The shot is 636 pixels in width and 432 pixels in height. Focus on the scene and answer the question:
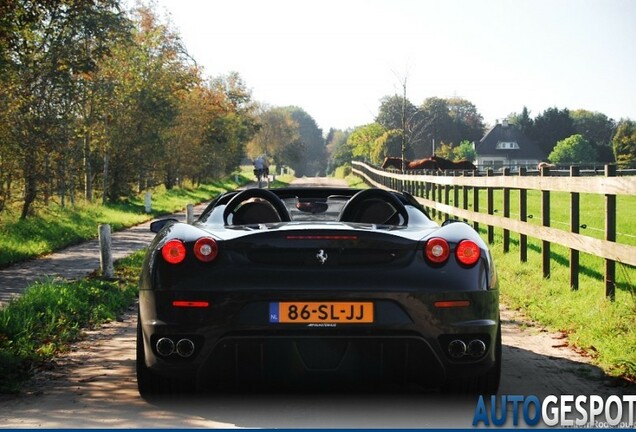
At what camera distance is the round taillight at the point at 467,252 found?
5250 mm

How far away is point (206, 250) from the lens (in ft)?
17.0

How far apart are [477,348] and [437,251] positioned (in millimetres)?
576

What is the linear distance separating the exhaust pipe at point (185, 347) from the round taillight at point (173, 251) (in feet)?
1.46

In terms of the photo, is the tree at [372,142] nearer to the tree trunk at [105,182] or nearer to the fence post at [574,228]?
the tree trunk at [105,182]

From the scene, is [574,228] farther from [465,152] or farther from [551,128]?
[551,128]

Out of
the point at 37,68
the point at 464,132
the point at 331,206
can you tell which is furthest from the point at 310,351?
the point at 464,132

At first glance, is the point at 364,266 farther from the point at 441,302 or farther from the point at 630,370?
the point at 630,370

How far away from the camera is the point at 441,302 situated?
5.10 metres

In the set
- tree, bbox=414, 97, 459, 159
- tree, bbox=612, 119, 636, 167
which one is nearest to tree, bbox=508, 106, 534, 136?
tree, bbox=414, 97, 459, 159

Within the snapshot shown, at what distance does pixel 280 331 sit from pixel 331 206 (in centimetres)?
214

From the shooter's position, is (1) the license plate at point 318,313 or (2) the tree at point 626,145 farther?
(2) the tree at point 626,145

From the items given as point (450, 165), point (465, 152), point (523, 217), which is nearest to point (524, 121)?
point (465, 152)

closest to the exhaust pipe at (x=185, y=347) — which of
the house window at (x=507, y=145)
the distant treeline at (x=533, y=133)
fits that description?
the distant treeline at (x=533, y=133)

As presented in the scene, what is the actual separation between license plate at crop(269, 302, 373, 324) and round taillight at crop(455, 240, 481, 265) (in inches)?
24.7
